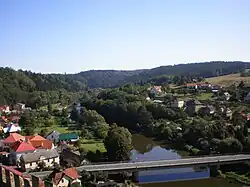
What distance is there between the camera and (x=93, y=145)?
150ft

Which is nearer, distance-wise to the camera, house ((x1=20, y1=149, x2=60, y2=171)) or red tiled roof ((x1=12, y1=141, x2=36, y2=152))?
house ((x1=20, y1=149, x2=60, y2=171))

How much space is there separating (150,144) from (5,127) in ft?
70.0

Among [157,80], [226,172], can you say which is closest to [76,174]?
[226,172]

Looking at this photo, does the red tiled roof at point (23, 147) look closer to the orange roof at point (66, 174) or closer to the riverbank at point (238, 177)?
the orange roof at point (66, 174)

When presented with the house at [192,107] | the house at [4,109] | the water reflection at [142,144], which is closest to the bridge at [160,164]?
the water reflection at [142,144]

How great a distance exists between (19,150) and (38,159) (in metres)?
3.35

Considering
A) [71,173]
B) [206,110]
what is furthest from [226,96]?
[71,173]

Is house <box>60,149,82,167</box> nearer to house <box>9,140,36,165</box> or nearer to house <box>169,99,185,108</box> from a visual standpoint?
house <box>9,140,36,165</box>

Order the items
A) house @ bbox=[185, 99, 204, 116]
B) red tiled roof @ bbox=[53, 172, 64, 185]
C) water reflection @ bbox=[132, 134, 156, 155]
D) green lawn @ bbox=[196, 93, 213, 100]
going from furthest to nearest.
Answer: green lawn @ bbox=[196, 93, 213, 100] < house @ bbox=[185, 99, 204, 116] < water reflection @ bbox=[132, 134, 156, 155] < red tiled roof @ bbox=[53, 172, 64, 185]

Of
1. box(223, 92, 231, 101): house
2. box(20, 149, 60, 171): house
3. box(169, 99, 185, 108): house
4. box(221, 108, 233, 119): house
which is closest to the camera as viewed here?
box(20, 149, 60, 171): house

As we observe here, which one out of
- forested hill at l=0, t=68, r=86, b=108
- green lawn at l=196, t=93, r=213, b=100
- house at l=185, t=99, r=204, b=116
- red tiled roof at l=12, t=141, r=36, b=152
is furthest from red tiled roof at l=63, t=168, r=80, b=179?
forested hill at l=0, t=68, r=86, b=108

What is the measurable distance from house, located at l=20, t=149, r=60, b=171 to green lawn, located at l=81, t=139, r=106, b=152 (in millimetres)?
8151

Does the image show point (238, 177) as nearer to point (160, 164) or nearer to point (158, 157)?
point (160, 164)

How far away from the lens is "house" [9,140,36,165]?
35.6 m
